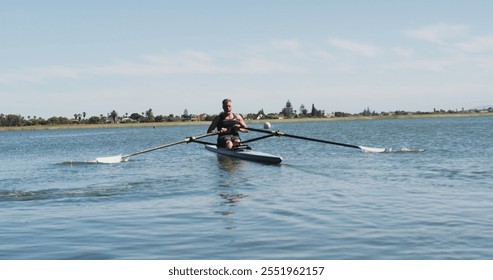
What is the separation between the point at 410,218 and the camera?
11484 millimetres

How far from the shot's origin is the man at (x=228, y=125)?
26141mm

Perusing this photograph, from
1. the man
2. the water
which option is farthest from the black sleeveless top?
the water

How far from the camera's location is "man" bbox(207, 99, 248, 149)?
26.1 meters

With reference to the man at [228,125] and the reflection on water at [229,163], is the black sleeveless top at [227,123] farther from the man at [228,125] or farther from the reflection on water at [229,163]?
the reflection on water at [229,163]

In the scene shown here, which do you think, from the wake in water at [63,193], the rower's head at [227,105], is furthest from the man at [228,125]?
the wake in water at [63,193]

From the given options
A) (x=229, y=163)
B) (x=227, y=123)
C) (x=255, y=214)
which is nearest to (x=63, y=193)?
(x=255, y=214)

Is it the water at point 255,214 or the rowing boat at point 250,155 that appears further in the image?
the rowing boat at point 250,155

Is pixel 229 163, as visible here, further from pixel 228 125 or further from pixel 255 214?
pixel 255 214

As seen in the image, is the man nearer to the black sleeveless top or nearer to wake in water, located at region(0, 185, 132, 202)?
the black sleeveless top
